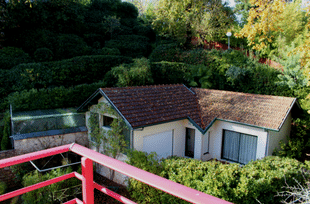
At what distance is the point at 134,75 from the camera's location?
18.4 metres

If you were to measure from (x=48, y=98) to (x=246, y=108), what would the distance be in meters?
13.1

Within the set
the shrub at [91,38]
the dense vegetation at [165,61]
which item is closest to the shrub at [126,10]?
the dense vegetation at [165,61]

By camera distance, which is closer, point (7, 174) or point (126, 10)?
point (7, 174)

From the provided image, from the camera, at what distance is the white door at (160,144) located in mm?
11781

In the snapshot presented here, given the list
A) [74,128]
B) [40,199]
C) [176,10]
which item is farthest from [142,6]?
[40,199]

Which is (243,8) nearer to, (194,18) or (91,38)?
(194,18)

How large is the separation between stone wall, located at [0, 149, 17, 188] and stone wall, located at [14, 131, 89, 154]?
0.38m

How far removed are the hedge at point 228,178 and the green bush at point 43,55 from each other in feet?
51.5

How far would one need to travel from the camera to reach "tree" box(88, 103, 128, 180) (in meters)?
11.6

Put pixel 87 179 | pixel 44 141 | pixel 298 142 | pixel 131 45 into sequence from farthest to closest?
1. pixel 131 45
2. pixel 298 142
3. pixel 44 141
4. pixel 87 179

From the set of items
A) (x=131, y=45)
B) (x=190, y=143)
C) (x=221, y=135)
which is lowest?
(x=190, y=143)

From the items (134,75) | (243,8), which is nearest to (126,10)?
(243,8)

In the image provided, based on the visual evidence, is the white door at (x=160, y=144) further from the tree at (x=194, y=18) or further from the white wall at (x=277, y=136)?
the tree at (x=194, y=18)

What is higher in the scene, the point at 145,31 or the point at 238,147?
the point at 145,31
